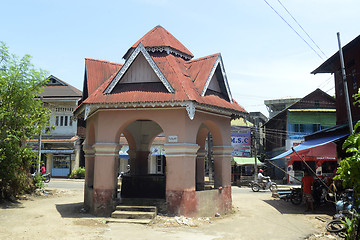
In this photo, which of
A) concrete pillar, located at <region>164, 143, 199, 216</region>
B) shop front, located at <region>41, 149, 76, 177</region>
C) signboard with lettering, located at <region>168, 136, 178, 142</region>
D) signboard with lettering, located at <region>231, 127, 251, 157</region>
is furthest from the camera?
shop front, located at <region>41, 149, 76, 177</region>

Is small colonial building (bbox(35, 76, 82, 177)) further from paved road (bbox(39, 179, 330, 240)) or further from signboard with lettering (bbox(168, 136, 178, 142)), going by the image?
signboard with lettering (bbox(168, 136, 178, 142))

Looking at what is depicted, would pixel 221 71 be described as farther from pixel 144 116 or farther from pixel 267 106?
pixel 267 106

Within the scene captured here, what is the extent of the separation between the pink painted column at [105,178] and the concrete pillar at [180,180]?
80.7 inches

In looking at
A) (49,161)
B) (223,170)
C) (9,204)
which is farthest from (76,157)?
(223,170)

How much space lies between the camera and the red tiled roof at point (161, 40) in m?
13.5

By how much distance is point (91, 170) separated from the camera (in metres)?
13.4

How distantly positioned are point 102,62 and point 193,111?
576 cm

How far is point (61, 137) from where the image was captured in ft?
109

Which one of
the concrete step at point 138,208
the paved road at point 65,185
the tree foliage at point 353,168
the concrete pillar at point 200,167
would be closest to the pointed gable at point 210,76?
the concrete pillar at point 200,167

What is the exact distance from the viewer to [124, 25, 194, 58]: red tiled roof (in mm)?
13471

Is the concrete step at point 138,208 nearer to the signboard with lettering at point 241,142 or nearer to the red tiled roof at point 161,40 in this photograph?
the red tiled roof at point 161,40

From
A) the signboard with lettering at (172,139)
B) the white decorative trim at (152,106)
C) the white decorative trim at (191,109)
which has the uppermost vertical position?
the white decorative trim at (152,106)

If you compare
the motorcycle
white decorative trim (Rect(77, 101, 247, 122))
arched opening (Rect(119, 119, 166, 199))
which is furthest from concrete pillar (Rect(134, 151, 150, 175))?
the motorcycle

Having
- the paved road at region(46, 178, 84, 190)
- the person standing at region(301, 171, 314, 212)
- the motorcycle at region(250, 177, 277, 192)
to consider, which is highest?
the person standing at region(301, 171, 314, 212)
